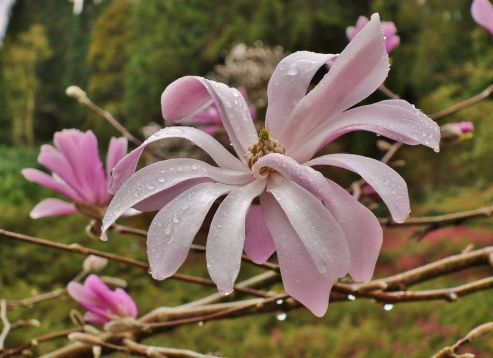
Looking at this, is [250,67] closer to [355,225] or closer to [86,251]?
[86,251]

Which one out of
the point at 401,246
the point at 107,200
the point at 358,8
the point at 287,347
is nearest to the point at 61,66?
the point at 358,8

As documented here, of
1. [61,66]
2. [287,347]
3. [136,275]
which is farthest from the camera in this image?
[61,66]

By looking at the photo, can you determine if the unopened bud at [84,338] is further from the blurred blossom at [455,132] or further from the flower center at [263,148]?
the blurred blossom at [455,132]

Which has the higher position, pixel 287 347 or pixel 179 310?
pixel 179 310

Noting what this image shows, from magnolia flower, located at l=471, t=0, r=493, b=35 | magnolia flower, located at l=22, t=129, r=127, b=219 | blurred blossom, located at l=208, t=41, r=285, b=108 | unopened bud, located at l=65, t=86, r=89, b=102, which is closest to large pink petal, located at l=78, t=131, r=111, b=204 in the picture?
magnolia flower, located at l=22, t=129, r=127, b=219

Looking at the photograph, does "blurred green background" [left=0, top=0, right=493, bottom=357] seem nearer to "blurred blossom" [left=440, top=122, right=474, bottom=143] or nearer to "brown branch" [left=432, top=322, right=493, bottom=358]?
"blurred blossom" [left=440, top=122, right=474, bottom=143]

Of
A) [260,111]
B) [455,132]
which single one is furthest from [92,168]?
[260,111]

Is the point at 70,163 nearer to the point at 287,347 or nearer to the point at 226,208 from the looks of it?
the point at 226,208
